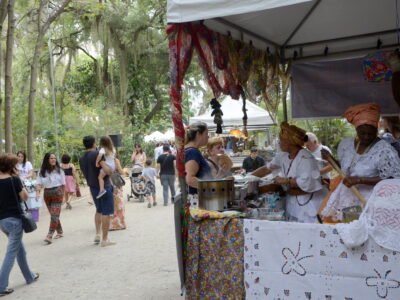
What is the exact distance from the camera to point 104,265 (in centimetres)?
605

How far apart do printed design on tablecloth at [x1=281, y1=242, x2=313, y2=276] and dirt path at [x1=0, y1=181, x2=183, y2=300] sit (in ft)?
6.30

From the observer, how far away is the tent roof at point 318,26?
4.77m

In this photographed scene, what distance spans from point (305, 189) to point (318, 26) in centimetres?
270

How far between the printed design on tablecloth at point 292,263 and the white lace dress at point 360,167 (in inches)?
18.8

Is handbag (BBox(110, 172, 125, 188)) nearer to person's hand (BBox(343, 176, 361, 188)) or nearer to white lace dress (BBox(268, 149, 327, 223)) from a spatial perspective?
white lace dress (BBox(268, 149, 327, 223))

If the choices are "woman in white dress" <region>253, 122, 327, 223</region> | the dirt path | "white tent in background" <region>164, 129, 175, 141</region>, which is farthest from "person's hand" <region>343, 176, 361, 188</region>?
"white tent in background" <region>164, 129, 175, 141</region>

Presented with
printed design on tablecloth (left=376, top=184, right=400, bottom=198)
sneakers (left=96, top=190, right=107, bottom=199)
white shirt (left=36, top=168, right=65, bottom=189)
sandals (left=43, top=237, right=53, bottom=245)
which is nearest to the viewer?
printed design on tablecloth (left=376, top=184, right=400, bottom=198)

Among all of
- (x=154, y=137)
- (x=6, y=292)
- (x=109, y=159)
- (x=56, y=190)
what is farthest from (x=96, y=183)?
(x=154, y=137)

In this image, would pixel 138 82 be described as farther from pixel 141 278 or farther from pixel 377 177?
pixel 377 177

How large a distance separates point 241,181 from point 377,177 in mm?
1513

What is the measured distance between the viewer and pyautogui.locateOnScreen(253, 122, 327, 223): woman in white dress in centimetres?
383

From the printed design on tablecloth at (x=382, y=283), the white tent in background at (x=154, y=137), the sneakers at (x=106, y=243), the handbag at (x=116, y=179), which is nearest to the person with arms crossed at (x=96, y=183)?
the sneakers at (x=106, y=243)

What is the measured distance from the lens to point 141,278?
5352 mm

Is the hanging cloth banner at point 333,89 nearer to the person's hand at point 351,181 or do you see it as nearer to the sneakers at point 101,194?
the person's hand at point 351,181
